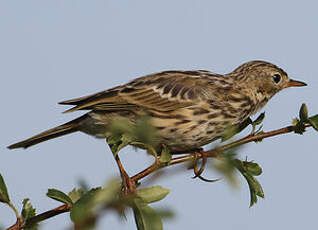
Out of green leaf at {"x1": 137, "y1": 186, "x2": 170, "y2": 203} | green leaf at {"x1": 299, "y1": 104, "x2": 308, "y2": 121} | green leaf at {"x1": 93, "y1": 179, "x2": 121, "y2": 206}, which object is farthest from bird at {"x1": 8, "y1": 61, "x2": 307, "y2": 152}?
green leaf at {"x1": 93, "y1": 179, "x2": 121, "y2": 206}

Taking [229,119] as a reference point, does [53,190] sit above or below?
above

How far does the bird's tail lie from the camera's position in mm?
5957

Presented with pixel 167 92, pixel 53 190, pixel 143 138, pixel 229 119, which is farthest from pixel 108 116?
pixel 143 138

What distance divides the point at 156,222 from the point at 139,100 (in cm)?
405

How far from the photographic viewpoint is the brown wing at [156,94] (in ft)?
19.7

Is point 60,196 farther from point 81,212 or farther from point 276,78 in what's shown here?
point 276,78

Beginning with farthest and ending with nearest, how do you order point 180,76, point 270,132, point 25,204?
point 180,76 → point 270,132 → point 25,204

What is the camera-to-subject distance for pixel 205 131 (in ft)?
19.7

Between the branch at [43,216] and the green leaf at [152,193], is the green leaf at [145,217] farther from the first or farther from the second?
the branch at [43,216]

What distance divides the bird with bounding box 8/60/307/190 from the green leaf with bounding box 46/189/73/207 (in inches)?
97.5

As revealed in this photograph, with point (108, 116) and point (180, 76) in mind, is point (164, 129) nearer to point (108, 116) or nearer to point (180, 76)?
point (108, 116)

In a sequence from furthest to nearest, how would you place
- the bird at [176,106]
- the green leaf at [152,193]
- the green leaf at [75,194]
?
the bird at [176,106] → the green leaf at [75,194] → the green leaf at [152,193]

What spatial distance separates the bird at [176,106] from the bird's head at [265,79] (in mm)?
14

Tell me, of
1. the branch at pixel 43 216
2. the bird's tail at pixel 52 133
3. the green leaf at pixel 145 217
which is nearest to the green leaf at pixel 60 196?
the branch at pixel 43 216
